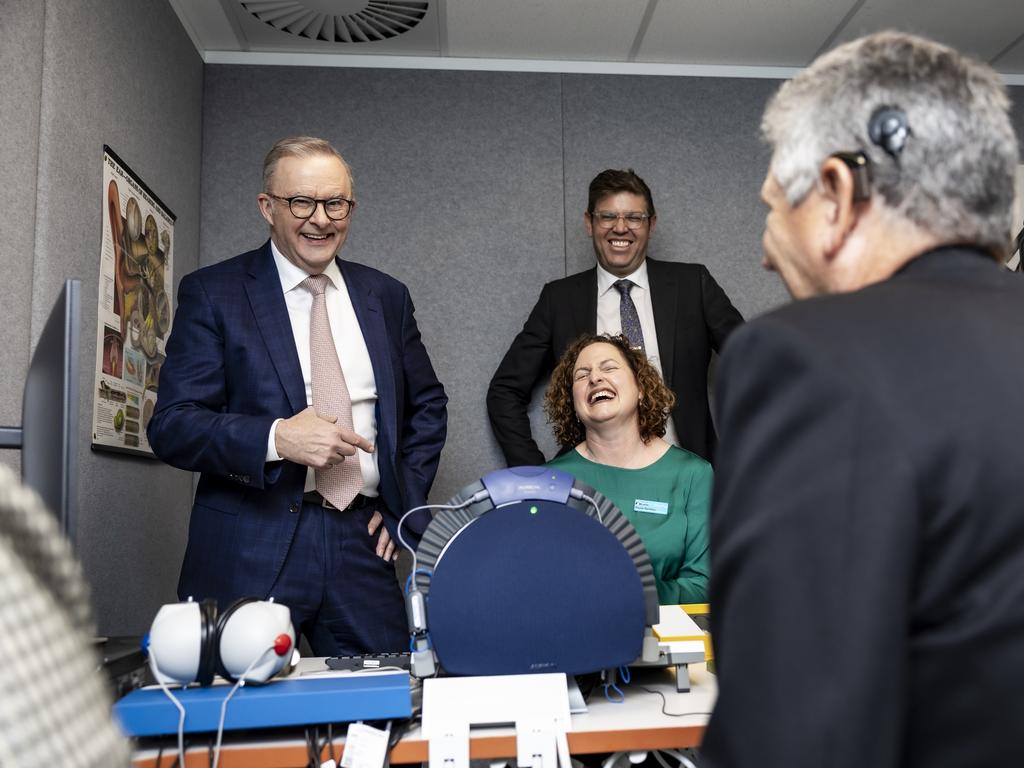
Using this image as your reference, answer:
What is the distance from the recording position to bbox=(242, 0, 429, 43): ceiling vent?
133 inches

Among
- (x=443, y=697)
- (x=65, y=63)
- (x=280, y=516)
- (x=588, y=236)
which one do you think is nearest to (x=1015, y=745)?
(x=443, y=697)

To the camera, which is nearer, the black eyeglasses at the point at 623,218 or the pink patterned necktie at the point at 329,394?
the pink patterned necktie at the point at 329,394

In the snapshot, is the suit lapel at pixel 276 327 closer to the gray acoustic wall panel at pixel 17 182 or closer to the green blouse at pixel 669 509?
the gray acoustic wall panel at pixel 17 182

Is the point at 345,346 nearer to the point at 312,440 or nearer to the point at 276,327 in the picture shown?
the point at 276,327

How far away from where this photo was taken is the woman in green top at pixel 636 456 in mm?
2416

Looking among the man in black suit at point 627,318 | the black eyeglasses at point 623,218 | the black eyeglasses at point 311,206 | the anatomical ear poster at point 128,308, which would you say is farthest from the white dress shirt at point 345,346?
the black eyeglasses at point 623,218

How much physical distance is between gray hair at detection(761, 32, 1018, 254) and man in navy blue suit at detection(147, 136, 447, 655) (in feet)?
4.48

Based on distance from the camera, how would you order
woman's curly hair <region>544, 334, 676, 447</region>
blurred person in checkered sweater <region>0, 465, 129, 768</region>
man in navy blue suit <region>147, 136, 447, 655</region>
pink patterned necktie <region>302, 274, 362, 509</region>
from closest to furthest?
blurred person in checkered sweater <region>0, 465, 129, 768</region> < man in navy blue suit <region>147, 136, 447, 655</region> < pink patterned necktie <region>302, 274, 362, 509</region> < woman's curly hair <region>544, 334, 676, 447</region>

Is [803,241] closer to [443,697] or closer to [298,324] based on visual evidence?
[443,697]

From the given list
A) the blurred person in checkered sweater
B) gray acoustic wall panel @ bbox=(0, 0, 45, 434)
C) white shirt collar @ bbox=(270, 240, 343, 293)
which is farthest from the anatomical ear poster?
the blurred person in checkered sweater

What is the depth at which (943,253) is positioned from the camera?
0.77m

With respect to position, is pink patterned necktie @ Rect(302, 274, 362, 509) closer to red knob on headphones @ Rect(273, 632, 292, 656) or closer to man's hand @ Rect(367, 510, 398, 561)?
man's hand @ Rect(367, 510, 398, 561)

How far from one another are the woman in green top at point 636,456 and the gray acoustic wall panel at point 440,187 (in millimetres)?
819

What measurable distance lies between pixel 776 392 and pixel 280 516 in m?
1.64
